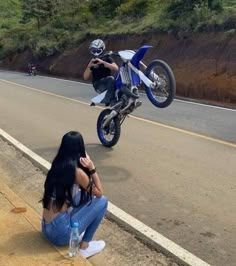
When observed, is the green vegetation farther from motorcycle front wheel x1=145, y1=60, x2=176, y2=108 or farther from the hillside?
motorcycle front wheel x1=145, y1=60, x2=176, y2=108

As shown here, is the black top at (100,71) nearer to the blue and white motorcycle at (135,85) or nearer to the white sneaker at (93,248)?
the blue and white motorcycle at (135,85)

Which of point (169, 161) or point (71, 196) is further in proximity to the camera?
point (169, 161)

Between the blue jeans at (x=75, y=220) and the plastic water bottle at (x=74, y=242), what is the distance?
5cm

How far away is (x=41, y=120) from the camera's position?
13781mm

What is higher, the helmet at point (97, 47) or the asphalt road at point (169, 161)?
the helmet at point (97, 47)

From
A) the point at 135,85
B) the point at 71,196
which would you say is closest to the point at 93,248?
the point at 71,196

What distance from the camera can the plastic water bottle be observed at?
4.90 metres

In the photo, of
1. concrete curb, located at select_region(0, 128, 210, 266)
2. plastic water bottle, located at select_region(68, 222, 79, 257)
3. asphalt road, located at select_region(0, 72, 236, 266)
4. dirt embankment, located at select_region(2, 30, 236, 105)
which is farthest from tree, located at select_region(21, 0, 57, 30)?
plastic water bottle, located at select_region(68, 222, 79, 257)

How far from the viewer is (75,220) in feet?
16.7

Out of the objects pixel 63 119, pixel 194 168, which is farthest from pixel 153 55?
pixel 194 168

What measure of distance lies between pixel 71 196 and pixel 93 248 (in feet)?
2.11

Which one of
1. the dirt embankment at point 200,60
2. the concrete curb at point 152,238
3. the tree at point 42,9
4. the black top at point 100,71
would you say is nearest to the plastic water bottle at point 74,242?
the concrete curb at point 152,238

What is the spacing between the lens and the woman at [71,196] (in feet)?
16.3

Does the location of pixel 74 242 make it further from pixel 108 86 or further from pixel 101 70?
pixel 101 70
